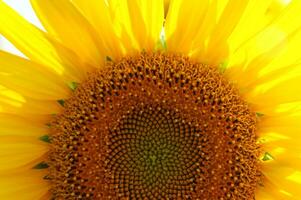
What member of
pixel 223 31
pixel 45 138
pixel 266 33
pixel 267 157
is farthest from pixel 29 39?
pixel 267 157

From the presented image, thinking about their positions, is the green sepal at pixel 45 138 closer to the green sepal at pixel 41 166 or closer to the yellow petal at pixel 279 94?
the green sepal at pixel 41 166

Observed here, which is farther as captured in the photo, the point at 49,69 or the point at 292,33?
the point at 49,69

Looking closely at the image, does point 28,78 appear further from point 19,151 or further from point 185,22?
point 185,22

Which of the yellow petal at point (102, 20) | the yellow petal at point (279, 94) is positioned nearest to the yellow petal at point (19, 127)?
the yellow petal at point (102, 20)

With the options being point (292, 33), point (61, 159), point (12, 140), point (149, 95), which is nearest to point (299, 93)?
point (292, 33)

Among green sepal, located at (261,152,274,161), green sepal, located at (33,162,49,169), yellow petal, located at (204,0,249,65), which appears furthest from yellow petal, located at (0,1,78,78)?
green sepal, located at (261,152,274,161)

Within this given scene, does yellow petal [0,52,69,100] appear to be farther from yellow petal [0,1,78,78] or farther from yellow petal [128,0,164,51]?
yellow petal [128,0,164,51]

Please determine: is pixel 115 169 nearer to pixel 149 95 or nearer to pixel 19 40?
pixel 149 95
